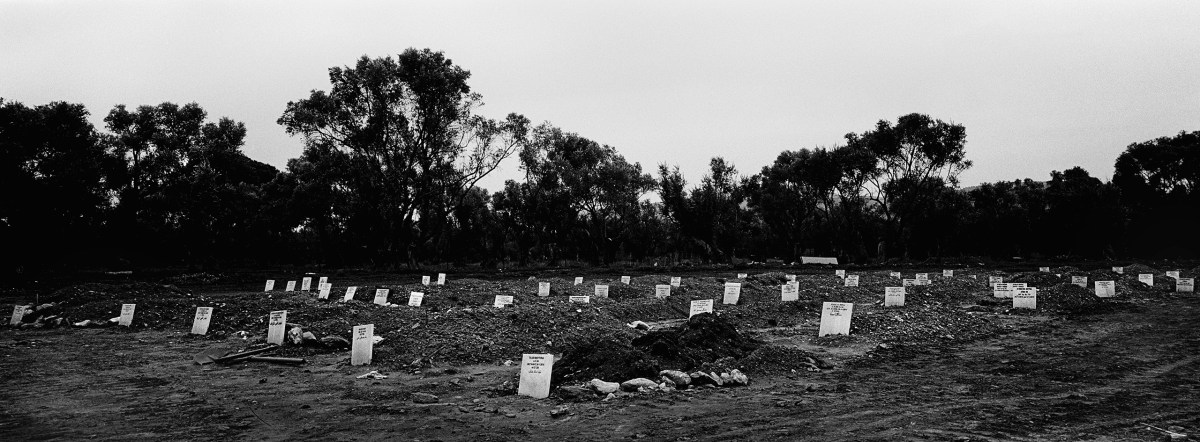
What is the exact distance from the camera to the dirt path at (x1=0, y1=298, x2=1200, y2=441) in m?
7.88

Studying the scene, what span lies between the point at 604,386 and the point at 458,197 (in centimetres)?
4406

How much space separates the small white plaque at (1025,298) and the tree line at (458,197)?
32.7 m

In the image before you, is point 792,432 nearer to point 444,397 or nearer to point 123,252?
point 444,397

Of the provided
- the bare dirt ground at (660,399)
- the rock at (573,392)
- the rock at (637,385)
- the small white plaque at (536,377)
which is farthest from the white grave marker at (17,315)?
the rock at (637,385)

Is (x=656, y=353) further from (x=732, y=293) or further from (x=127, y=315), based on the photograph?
(x=127, y=315)

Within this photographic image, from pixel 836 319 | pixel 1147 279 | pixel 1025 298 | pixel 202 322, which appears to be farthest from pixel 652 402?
pixel 1147 279

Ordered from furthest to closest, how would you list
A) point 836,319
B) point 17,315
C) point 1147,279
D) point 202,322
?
point 1147,279 < point 17,315 < point 202,322 < point 836,319

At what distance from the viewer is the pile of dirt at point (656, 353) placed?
1049 cm

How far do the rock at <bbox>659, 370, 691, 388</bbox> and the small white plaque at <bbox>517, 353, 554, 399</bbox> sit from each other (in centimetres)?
183

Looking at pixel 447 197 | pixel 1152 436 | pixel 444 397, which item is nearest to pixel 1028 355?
pixel 1152 436

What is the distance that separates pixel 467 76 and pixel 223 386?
34662mm

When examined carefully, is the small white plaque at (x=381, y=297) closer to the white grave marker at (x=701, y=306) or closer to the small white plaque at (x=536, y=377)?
the white grave marker at (x=701, y=306)

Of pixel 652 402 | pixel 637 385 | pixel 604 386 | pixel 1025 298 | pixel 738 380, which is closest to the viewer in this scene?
pixel 652 402

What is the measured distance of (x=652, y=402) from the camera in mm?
9312
